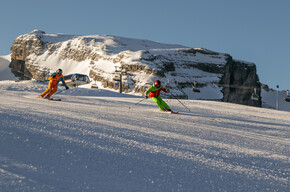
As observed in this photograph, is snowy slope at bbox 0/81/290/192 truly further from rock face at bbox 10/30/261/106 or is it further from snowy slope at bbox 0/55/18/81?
snowy slope at bbox 0/55/18/81

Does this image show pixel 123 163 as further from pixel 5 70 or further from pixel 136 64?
pixel 5 70

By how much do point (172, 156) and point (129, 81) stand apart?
97.6m

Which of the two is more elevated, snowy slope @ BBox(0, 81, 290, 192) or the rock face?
the rock face

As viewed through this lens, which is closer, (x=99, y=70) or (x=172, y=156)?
(x=172, y=156)

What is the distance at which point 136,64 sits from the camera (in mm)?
105000

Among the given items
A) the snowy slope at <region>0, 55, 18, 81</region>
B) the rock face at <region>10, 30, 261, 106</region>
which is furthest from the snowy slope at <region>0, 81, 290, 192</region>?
the snowy slope at <region>0, 55, 18, 81</region>

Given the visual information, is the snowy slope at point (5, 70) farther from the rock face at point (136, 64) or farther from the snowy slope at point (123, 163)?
the snowy slope at point (123, 163)

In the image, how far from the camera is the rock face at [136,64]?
342 ft

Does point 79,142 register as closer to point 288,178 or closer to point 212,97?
point 288,178

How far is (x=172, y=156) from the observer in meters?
3.26

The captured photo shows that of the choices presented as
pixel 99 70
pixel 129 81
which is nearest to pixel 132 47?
pixel 99 70

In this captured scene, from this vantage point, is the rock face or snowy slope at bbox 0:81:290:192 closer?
snowy slope at bbox 0:81:290:192

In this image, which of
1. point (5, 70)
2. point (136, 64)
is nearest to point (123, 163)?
point (136, 64)

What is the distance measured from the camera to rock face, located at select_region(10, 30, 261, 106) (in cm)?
10419
